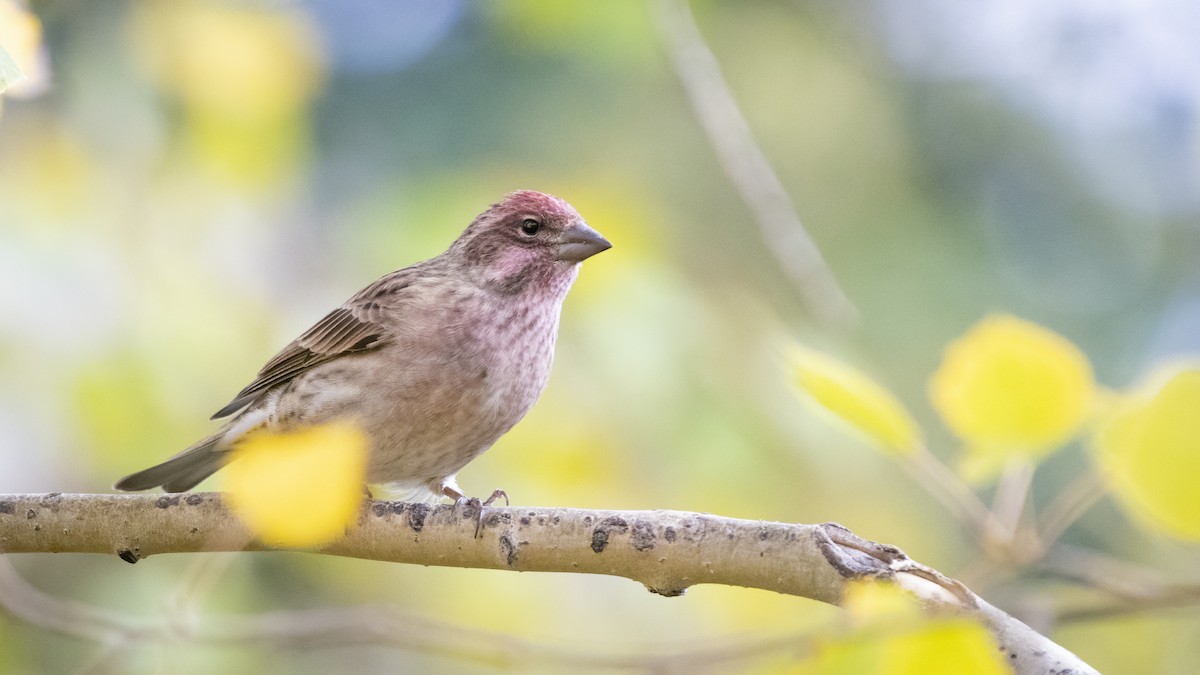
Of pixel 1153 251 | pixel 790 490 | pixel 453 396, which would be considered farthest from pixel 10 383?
pixel 1153 251

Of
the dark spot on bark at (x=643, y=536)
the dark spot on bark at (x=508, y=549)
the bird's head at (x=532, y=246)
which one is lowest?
the dark spot on bark at (x=508, y=549)

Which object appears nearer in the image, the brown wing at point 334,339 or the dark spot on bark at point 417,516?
the dark spot on bark at point 417,516

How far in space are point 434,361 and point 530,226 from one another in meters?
0.69

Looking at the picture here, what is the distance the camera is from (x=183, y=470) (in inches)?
172

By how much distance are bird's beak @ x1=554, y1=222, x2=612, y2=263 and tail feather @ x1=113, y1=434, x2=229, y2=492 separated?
1.40 meters

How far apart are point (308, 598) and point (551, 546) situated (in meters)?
4.68

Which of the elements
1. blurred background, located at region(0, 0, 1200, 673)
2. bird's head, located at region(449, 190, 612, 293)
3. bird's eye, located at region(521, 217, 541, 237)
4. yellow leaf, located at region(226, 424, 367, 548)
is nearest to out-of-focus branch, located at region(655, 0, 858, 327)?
blurred background, located at region(0, 0, 1200, 673)

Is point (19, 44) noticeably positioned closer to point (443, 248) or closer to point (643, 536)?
point (643, 536)

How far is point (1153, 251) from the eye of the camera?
895 cm

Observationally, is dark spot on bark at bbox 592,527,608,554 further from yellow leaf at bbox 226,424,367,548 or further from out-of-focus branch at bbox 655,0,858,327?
out-of-focus branch at bbox 655,0,858,327

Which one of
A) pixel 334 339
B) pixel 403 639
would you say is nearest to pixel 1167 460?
pixel 403 639

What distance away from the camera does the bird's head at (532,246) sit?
4.20 m

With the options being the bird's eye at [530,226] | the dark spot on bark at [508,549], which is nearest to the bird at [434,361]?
the bird's eye at [530,226]

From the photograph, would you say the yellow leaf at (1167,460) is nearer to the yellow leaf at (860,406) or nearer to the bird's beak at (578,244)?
the yellow leaf at (860,406)
